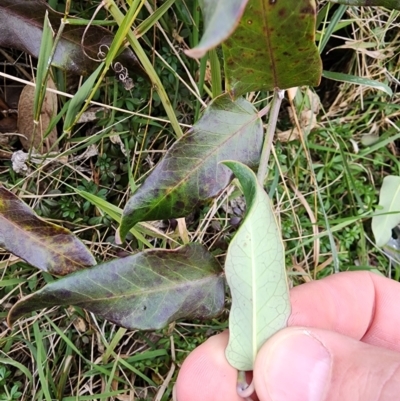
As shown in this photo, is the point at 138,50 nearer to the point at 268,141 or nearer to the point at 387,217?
the point at 268,141

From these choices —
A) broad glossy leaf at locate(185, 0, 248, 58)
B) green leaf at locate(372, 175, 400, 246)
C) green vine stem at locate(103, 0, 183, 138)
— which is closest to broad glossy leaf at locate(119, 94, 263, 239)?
green vine stem at locate(103, 0, 183, 138)

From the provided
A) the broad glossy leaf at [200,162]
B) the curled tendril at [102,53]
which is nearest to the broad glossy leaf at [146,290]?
the broad glossy leaf at [200,162]

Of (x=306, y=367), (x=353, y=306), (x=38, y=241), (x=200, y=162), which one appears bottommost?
(x=353, y=306)

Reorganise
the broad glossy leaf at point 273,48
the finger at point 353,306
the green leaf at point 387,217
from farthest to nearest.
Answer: the green leaf at point 387,217, the finger at point 353,306, the broad glossy leaf at point 273,48

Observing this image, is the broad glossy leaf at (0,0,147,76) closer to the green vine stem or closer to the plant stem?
the green vine stem

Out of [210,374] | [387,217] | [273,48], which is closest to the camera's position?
[273,48]

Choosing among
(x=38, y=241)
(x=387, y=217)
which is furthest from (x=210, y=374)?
(x=387, y=217)

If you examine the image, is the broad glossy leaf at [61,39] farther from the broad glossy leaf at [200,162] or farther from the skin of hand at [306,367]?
the skin of hand at [306,367]
